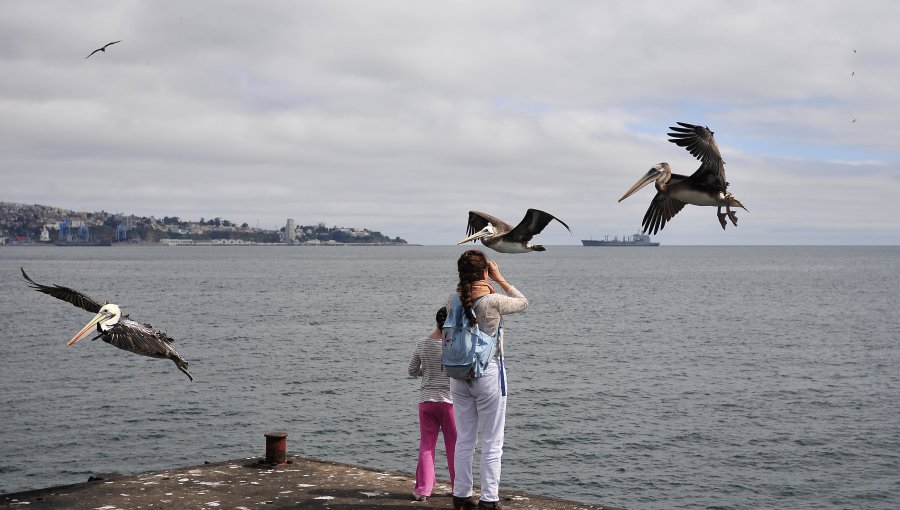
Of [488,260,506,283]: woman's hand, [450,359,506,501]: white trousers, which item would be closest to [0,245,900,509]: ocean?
[450,359,506,501]: white trousers

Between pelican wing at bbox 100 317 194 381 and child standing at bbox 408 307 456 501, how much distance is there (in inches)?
97.0

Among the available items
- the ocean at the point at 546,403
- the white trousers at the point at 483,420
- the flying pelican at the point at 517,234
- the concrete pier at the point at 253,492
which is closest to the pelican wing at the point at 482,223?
the flying pelican at the point at 517,234

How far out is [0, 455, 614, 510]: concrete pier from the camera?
1005 cm

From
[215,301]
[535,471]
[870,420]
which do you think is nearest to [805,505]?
[535,471]

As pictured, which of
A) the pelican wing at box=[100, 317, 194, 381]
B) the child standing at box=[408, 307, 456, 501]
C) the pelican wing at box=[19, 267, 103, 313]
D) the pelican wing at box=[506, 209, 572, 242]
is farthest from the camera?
the pelican wing at box=[19, 267, 103, 313]

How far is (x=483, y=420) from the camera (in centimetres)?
850

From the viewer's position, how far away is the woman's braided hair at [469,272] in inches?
321

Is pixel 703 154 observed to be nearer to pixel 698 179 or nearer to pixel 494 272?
pixel 698 179

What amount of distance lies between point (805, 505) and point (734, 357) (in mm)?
29999

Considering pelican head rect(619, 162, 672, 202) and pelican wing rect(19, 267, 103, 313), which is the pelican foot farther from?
pelican wing rect(19, 267, 103, 313)

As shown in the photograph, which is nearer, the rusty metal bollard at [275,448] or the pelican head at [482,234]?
the pelican head at [482,234]

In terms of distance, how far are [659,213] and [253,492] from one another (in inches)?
226

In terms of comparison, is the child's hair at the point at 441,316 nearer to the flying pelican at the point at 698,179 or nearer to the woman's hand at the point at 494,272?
the woman's hand at the point at 494,272

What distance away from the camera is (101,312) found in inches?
378
